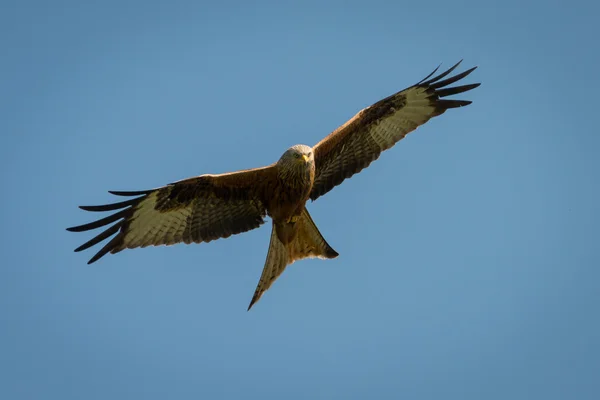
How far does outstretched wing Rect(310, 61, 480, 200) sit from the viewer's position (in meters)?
9.93

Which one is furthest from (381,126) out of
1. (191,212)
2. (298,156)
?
(191,212)

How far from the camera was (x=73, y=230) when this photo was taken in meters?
8.65

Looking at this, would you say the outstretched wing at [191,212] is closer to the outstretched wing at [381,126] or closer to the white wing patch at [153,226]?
the white wing patch at [153,226]

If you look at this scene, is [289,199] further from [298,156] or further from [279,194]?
[298,156]

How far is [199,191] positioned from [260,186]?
0.68 m

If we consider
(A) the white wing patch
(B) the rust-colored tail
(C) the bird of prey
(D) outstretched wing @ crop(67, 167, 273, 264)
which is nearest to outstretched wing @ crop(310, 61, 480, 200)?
(C) the bird of prey

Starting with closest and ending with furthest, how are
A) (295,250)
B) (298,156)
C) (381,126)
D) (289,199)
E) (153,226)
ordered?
(298,156), (289,199), (153,226), (295,250), (381,126)

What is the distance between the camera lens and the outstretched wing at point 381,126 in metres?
9.93

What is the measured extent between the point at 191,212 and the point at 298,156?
4.91ft

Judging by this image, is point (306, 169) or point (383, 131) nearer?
point (306, 169)

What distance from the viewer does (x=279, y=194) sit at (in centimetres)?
936

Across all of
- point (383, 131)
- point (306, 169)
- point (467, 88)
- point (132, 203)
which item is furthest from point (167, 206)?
point (467, 88)

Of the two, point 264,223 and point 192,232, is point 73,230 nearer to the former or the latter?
point 192,232

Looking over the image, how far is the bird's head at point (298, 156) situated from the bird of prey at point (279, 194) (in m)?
0.01
